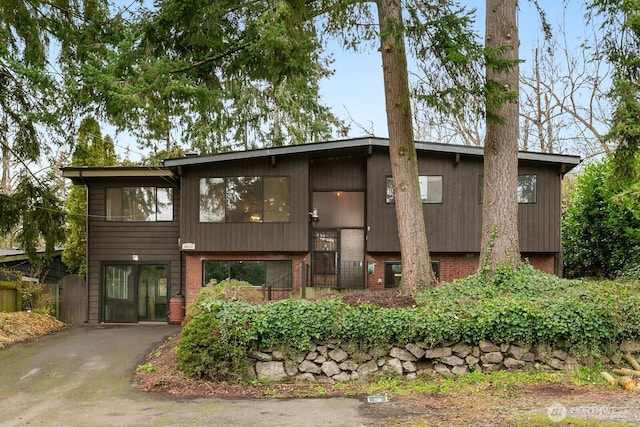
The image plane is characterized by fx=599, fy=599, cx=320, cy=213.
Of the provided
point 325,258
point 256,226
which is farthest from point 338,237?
point 256,226

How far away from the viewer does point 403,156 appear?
11.5 meters

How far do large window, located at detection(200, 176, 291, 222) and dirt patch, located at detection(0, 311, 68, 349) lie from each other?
4.98 metres

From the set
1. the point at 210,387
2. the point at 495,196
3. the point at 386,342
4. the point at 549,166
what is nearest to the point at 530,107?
the point at 549,166

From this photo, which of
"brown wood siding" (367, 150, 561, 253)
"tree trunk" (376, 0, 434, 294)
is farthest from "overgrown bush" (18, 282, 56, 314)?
"tree trunk" (376, 0, 434, 294)

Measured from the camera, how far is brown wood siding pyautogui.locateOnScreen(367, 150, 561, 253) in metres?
16.5

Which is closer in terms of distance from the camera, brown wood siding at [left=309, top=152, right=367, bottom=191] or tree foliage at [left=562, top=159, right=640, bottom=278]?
tree foliage at [left=562, top=159, right=640, bottom=278]

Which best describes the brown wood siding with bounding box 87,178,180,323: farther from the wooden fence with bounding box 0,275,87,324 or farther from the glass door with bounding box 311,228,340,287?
the glass door with bounding box 311,228,340,287

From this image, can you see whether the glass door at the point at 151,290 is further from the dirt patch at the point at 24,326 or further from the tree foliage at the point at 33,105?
the tree foliage at the point at 33,105

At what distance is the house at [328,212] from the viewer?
1652 centimetres

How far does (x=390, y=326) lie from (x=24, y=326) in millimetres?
10452

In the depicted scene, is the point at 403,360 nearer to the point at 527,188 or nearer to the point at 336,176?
the point at 336,176

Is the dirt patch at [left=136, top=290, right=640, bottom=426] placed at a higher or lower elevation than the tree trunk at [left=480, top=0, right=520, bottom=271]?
lower

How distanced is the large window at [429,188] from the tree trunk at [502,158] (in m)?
5.11

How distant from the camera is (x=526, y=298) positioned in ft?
32.3
